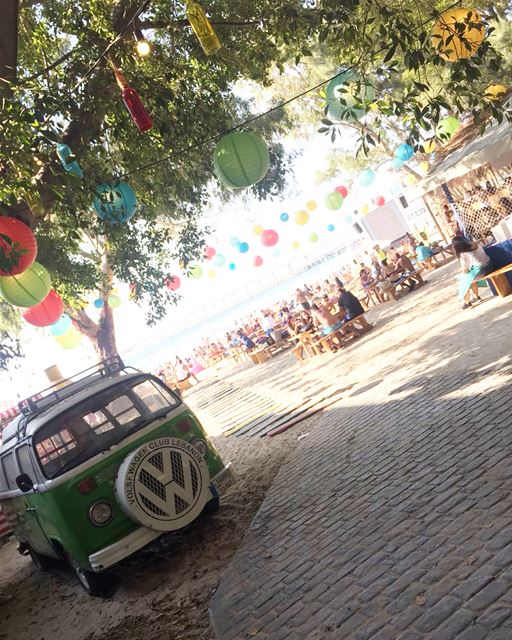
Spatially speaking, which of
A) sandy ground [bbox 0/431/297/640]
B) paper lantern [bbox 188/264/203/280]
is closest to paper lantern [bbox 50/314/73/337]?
paper lantern [bbox 188/264/203/280]

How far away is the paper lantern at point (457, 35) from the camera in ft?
18.1

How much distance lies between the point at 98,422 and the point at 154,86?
4.42 m

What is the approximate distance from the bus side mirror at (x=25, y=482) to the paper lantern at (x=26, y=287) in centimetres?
181

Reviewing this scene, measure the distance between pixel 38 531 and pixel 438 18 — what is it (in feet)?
22.7

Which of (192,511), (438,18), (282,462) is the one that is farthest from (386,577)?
(438,18)

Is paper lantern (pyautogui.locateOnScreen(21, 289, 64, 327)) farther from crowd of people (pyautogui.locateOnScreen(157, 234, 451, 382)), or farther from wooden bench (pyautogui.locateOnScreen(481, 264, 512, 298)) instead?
wooden bench (pyautogui.locateOnScreen(481, 264, 512, 298))

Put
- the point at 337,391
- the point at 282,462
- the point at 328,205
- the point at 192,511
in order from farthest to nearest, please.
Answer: the point at 328,205
the point at 337,391
the point at 282,462
the point at 192,511

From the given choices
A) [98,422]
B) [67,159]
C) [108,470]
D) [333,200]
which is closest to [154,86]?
[67,159]

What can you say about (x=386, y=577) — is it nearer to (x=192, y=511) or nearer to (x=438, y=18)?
(x=192, y=511)

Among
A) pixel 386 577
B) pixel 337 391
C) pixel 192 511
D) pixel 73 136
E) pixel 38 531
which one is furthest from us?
pixel 337 391

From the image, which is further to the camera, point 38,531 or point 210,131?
point 210,131

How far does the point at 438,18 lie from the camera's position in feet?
18.7

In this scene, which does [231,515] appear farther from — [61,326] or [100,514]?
[61,326]

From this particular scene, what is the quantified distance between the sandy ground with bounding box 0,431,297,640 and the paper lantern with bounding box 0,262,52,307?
9.59 feet
